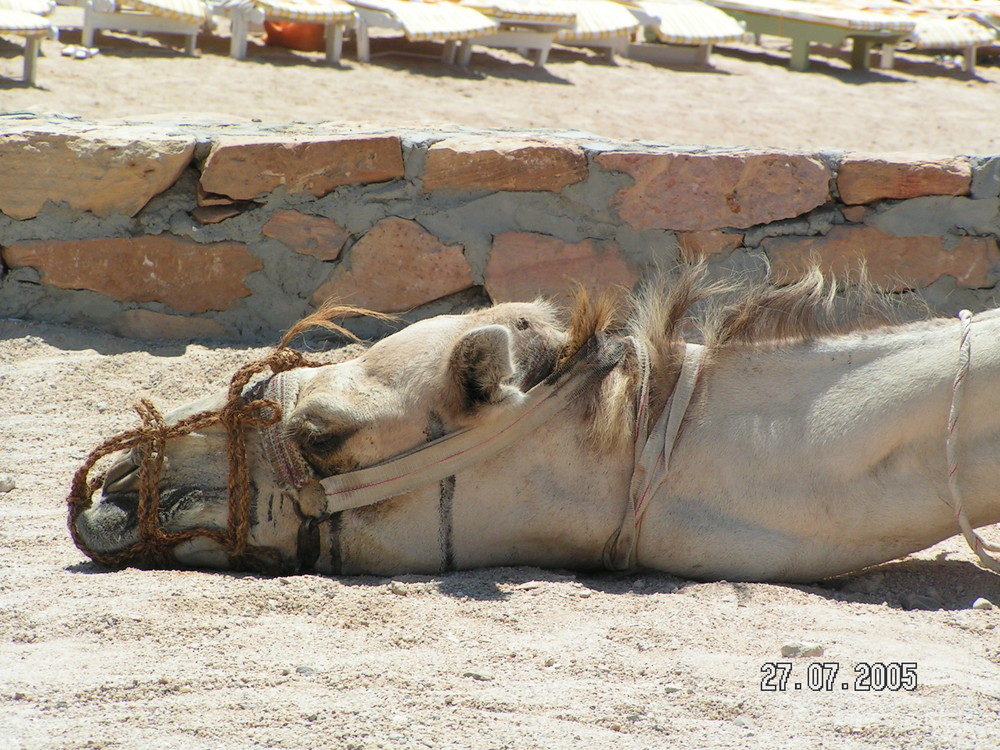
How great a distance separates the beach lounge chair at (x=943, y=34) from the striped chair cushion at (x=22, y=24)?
8543mm

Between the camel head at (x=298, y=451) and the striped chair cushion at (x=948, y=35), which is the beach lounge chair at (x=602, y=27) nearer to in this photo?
the striped chair cushion at (x=948, y=35)

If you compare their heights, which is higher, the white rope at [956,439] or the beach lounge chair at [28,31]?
the beach lounge chair at [28,31]

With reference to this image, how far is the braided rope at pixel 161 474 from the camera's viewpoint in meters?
2.43

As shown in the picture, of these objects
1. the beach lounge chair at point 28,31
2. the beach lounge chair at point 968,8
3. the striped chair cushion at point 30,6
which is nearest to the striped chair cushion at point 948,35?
the beach lounge chair at point 968,8

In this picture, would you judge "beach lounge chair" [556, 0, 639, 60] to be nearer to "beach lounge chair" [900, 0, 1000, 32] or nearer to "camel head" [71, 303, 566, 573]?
"beach lounge chair" [900, 0, 1000, 32]

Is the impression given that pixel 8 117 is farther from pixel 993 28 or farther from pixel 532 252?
pixel 993 28

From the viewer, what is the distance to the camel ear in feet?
7.65

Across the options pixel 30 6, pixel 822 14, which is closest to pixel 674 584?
pixel 30 6

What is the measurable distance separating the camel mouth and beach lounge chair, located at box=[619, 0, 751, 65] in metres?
9.73

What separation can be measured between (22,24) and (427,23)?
3.39m

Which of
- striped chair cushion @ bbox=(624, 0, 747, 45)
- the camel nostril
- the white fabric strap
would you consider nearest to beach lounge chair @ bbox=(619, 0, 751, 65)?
striped chair cushion @ bbox=(624, 0, 747, 45)
